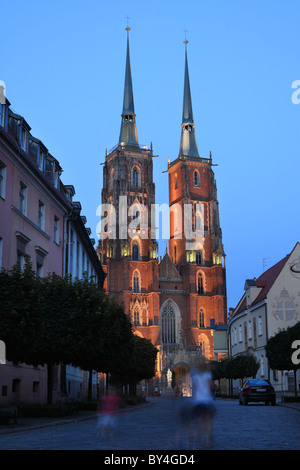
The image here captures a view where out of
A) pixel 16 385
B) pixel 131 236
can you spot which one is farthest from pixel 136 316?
pixel 16 385

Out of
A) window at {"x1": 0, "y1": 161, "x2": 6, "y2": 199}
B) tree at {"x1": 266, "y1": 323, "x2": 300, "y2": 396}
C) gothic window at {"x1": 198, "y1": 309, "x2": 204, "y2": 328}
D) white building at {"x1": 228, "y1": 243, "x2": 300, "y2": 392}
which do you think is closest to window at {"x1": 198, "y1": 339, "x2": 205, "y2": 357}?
gothic window at {"x1": 198, "y1": 309, "x2": 204, "y2": 328}

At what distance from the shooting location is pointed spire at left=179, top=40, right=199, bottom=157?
119m

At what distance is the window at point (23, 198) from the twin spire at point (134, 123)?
286ft

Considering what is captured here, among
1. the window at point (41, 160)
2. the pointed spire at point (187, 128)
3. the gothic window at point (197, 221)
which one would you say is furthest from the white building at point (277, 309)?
the pointed spire at point (187, 128)

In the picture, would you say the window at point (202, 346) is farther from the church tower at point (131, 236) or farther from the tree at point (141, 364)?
the tree at point (141, 364)

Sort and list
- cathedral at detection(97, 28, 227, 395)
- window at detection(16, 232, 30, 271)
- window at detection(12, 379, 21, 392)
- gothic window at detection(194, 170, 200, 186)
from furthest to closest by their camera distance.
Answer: gothic window at detection(194, 170, 200, 186), cathedral at detection(97, 28, 227, 395), window at detection(16, 232, 30, 271), window at detection(12, 379, 21, 392)

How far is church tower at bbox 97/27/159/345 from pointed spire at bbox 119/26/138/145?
2.96ft

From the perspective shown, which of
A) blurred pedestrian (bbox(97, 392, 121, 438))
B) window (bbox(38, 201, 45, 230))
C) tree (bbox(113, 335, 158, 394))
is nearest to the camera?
blurred pedestrian (bbox(97, 392, 121, 438))

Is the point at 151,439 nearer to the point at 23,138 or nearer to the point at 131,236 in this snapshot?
the point at 23,138

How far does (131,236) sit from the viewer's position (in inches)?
4090

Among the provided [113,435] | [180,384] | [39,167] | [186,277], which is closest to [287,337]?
[39,167]

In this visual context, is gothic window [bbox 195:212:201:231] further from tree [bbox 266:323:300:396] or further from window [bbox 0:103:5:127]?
window [bbox 0:103:5:127]

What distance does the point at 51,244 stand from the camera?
33.4 meters

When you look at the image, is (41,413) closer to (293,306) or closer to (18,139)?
(18,139)
